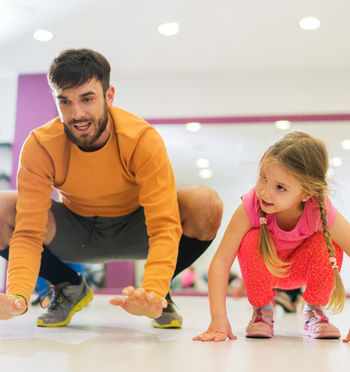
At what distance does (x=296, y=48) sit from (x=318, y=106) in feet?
1.79

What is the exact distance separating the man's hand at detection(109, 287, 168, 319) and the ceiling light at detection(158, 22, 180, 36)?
2.82 metres

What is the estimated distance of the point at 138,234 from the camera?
145cm

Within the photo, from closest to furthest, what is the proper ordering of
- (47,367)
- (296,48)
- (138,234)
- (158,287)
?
(47,367) → (158,287) → (138,234) → (296,48)

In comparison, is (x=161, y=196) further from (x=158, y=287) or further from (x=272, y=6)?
(x=272, y=6)

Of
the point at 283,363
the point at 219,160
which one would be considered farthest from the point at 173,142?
the point at 283,363

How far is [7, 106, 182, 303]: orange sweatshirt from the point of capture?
117 centimetres

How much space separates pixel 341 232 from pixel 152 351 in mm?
539

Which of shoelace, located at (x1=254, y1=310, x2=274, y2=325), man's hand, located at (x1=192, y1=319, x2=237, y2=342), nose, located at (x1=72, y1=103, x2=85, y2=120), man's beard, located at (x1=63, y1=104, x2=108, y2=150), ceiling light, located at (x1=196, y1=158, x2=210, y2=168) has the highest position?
ceiling light, located at (x1=196, y1=158, x2=210, y2=168)

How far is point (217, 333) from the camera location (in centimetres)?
108

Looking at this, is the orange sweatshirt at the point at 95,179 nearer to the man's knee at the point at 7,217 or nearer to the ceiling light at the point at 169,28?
the man's knee at the point at 7,217

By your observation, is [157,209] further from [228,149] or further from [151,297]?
[228,149]

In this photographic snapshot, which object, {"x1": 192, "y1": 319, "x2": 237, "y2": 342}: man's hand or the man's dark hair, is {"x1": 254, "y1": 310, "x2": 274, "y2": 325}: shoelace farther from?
the man's dark hair

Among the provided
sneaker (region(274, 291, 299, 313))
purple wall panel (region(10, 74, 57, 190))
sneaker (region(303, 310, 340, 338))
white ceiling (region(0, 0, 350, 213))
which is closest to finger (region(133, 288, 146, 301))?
sneaker (region(303, 310, 340, 338))

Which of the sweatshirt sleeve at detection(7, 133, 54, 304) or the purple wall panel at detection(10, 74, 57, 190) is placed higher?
the purple wall panel at detection(10, 74, 57, 190)
